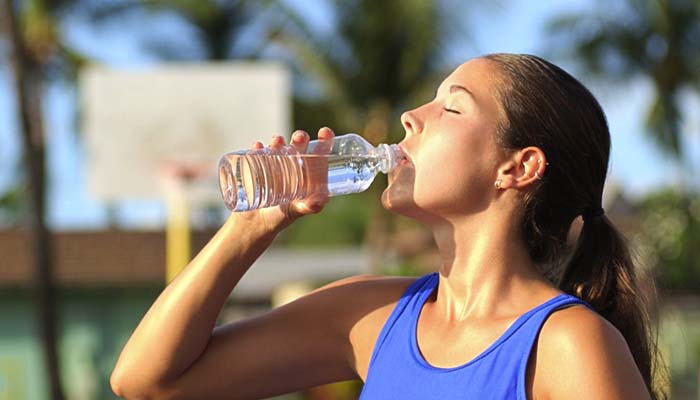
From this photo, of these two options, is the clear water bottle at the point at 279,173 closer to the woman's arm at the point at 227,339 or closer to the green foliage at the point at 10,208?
the woman's arm at the point at 227,339

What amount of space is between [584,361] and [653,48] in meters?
25.5

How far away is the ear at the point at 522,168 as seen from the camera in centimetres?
242

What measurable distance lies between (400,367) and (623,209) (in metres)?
27.5

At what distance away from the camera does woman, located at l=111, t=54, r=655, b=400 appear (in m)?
2.28

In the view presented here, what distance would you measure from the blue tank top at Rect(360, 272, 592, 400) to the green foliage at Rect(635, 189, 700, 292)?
18.2 m

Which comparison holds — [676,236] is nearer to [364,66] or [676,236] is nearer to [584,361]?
[364,66]

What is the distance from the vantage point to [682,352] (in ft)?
48.4

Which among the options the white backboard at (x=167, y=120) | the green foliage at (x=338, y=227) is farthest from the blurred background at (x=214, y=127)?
the green foliage at (x=338, y=227)

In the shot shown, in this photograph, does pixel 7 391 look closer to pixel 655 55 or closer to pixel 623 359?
pixel 655 55

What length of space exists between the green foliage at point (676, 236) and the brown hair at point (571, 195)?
17999mm

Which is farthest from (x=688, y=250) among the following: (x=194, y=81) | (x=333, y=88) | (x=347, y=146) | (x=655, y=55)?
(x=347, y=146)

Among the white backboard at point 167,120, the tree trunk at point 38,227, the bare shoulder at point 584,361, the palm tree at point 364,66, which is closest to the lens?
the bare shoulder at point 584,361

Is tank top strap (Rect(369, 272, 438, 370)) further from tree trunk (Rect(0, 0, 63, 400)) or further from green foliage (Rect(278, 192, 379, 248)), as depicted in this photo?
green foliage (Rect(278, 192, 379, 248))

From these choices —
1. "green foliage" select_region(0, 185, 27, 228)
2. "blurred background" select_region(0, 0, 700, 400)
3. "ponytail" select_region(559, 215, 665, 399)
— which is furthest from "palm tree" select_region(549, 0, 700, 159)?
Result: "ponytail" select_region(559, 215, 665, 399)
